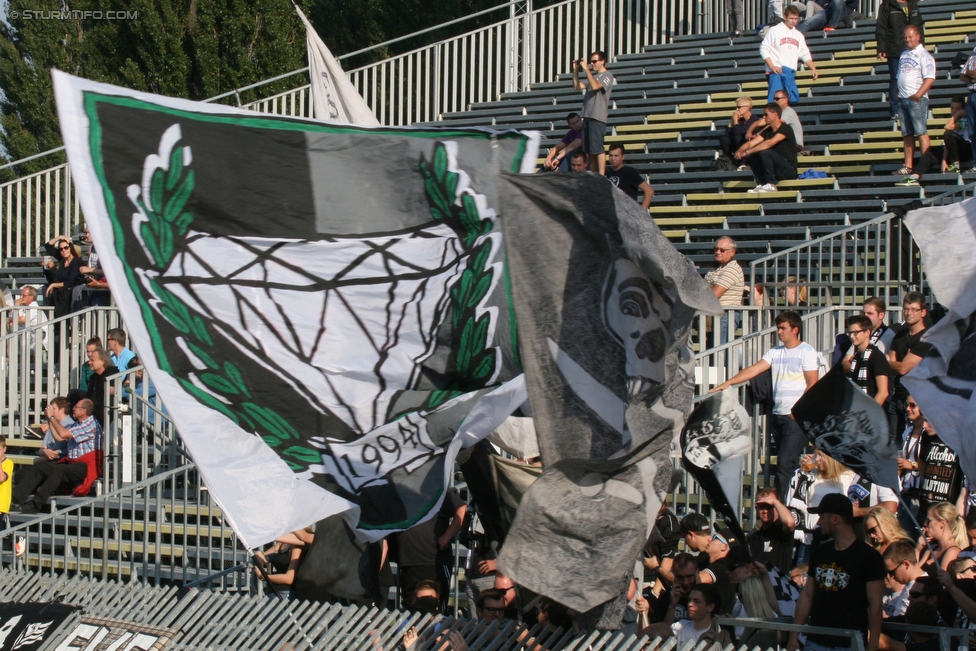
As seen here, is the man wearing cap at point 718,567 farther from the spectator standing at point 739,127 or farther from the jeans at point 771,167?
the spectator standing at point 739,127

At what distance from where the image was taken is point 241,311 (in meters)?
7.03

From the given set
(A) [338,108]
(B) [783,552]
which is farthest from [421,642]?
(A) [338,108]

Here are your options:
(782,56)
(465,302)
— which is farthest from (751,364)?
(782,56)

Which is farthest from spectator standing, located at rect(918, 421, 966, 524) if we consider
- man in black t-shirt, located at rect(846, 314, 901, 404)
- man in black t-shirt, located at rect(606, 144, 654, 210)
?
man in black t-shirt, located at rect(606, 144, 654, 210)

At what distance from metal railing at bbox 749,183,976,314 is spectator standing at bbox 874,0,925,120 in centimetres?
336

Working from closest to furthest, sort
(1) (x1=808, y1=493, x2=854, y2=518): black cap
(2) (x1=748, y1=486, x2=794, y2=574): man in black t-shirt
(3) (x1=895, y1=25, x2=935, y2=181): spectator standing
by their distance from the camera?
1. (1) (x1=808, y1=493, x2=854, y2=518): black cap
2. (2) (x1=748, y1=486, x2=794, y2=574): man in black t-shirt
3. (3) (x1=895, y1=25, x2=935, y2=181): spectator standing

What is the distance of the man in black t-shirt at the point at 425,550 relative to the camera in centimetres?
969

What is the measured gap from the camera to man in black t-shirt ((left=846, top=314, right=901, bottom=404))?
10.4 m

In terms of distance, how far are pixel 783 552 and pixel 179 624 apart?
4.06 m

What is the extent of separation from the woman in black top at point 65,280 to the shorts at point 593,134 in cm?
649

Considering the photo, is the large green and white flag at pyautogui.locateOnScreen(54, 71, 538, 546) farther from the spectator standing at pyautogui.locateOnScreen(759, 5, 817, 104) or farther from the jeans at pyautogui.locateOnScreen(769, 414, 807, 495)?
the spectator standing at pyautogui.locateOnScreen(759, 5, 817, 104)

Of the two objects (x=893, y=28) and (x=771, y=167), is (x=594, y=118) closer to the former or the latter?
(x=771, y=167)

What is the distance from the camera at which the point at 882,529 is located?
844 cm

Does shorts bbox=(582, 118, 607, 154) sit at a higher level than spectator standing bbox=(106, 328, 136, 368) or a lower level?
higher
